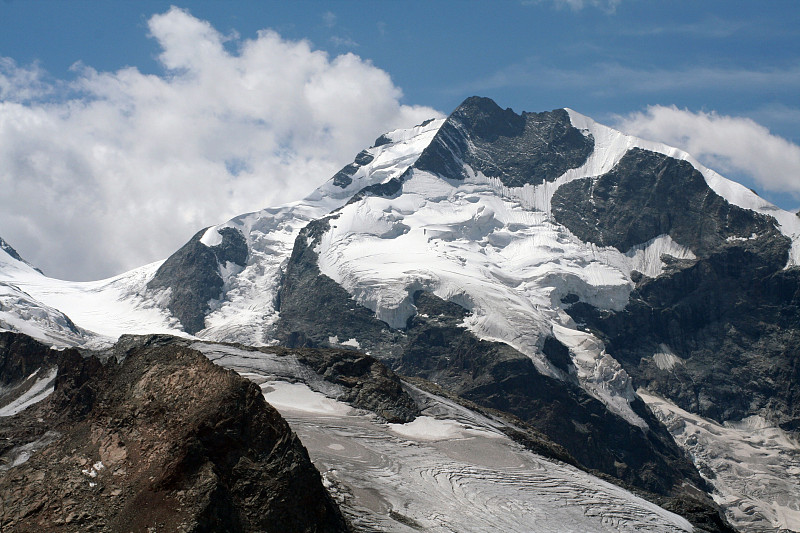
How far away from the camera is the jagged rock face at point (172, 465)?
2509 centimetres

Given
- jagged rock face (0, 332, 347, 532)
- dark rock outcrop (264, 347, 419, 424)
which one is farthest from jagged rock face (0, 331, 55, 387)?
jagged rock face (0, 332, 347, 532)

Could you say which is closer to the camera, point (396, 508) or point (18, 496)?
point (18, 496)

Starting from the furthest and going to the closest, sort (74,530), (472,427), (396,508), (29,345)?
(29,345) < (472,427) < (396,508) < (74,530)

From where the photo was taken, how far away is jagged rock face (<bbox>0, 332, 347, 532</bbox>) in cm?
2509

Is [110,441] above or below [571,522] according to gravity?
above

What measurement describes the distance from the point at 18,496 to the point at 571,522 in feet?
110

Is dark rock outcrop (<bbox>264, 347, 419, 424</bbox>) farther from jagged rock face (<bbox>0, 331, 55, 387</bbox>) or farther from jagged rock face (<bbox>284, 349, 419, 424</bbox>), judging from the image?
jagged rock face (<bbox>0, 331, 55, 387</bbox>)

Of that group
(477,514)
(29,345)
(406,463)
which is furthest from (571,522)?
(29,345)

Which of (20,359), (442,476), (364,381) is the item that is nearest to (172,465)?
(442,476)

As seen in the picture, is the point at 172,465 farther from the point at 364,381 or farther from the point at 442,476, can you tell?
the point at 364,381

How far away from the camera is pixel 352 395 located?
82.1 metres

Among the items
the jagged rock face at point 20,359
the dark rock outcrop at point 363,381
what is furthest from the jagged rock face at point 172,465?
the jagged rock face at point 20,359

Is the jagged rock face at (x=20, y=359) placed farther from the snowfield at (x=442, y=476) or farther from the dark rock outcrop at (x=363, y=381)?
the snowfield at (x=442, y=476)

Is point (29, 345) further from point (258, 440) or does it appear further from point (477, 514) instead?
point (258, 440)
